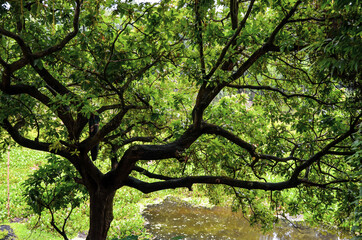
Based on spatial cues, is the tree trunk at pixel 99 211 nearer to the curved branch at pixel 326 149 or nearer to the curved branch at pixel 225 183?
the curved branch at pixel 225 183

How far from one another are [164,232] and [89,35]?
30.0ft

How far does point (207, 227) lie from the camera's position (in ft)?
38.3

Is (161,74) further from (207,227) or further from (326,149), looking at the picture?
(207,227)

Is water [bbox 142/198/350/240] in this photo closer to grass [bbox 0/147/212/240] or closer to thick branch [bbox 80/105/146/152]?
grass [bbox 0/147/212/240]

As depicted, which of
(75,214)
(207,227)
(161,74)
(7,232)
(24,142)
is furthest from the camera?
(75,214)

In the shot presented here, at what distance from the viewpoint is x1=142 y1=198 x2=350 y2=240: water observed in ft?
35.5

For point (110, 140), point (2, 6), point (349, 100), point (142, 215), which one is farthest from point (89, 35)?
point (142, 215)

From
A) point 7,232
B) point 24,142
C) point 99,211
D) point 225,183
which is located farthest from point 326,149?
point 7,232

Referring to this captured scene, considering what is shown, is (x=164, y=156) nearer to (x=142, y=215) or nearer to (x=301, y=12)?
(x=301, y=12)

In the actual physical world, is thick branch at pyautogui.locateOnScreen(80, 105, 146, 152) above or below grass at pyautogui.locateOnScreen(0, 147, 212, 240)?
below

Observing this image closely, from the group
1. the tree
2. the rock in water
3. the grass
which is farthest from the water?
the tree

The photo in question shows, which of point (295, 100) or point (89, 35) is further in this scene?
point (295, 100)

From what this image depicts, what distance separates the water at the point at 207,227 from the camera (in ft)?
35.5

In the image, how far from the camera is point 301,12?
446 cm
